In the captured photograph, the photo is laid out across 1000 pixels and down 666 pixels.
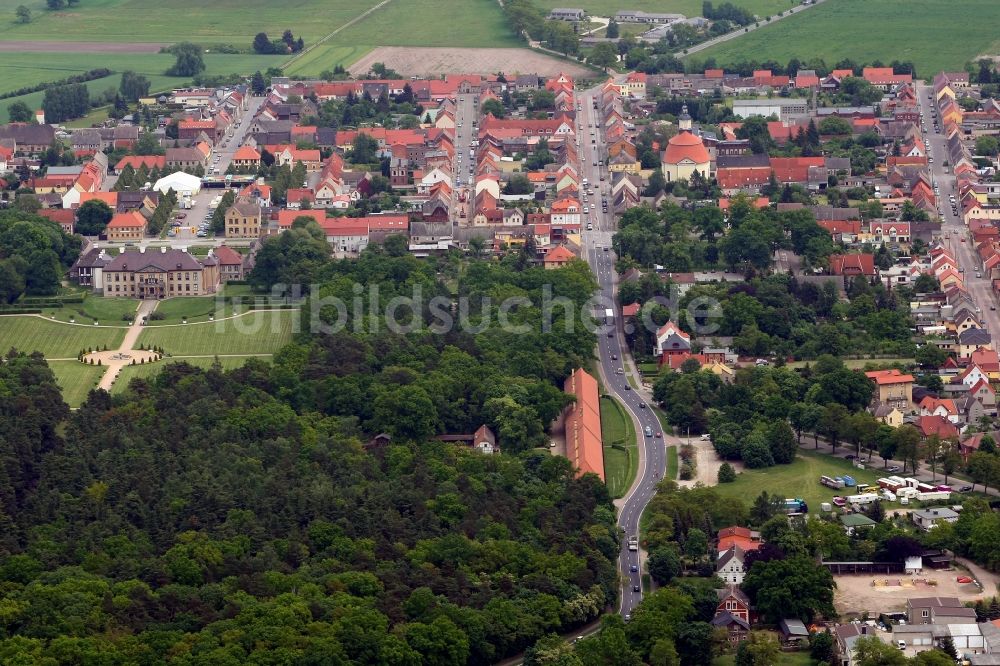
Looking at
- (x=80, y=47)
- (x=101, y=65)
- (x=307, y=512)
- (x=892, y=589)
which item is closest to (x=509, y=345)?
(x=307, y=512)

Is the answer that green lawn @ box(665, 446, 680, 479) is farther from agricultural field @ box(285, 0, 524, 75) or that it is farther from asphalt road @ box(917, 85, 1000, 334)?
agricultural field @ box(285, 0, 524, 75)

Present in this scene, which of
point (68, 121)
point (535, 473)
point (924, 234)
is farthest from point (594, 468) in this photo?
point (68, 121)

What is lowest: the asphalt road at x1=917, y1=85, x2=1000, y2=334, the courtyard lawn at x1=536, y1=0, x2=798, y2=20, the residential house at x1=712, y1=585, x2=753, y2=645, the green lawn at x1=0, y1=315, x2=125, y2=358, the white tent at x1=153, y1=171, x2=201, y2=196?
the green lawn at x1=0, y1=315, x2=125, y2=358

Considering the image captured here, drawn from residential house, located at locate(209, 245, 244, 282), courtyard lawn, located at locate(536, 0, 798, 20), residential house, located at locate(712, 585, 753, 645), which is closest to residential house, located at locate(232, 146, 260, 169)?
residential house, located at locate(209, 245, 244, 282)

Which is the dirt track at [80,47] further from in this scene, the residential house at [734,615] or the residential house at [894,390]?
the residential house at [734,615]

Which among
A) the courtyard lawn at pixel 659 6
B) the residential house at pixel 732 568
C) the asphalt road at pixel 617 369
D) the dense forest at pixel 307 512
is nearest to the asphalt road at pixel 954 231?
the asphalt road at pixel 617 369
